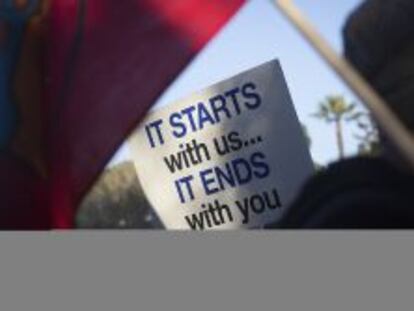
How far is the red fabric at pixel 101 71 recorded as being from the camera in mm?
3037

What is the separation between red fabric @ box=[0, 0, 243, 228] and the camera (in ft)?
9.96

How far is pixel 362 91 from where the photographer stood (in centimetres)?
144

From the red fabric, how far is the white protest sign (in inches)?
11.6

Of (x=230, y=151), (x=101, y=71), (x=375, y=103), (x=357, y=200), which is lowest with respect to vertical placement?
(x=357, y=200)

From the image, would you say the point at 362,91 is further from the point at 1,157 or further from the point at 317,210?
the point at 1,157

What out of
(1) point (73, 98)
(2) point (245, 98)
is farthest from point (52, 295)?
(2) point (245, 98)

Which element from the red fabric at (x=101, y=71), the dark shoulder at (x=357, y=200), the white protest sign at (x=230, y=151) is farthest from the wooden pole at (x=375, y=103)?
the white protest sign at (x=230, y=151)

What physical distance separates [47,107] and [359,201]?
2.09 m

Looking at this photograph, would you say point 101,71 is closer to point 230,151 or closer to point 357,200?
point 230,151

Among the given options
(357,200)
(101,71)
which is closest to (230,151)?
(101,71)

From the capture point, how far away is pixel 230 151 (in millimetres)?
3557

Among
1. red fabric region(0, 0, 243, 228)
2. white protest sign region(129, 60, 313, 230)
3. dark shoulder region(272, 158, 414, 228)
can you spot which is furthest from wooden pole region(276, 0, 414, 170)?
white protest sign region(129, 60, 313, 230)

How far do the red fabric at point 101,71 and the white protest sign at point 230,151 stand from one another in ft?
0.97

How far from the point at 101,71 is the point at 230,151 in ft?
2.18
